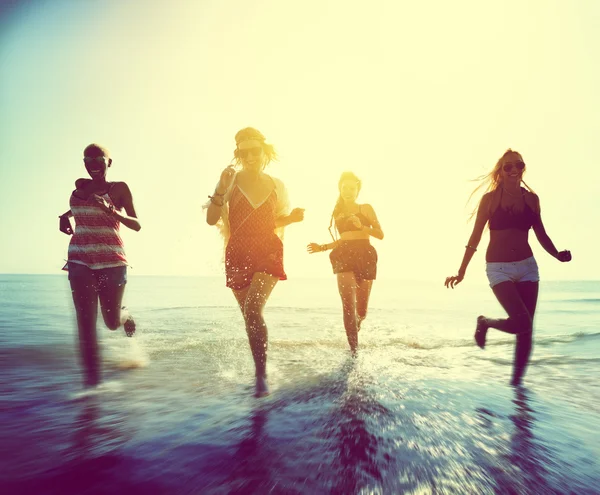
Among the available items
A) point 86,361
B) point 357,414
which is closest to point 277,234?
point 357,414

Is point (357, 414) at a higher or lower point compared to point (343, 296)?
lower

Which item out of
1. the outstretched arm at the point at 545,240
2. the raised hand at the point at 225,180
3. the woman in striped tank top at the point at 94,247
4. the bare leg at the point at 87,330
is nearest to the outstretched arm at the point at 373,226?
the outstretched arm at the point at 545,240

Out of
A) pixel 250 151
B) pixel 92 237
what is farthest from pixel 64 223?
pixel 250 151

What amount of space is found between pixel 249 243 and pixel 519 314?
2.86 meters

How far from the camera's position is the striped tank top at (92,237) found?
406cm

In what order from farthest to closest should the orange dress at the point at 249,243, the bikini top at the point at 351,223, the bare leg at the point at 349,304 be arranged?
the bikini top at the point at 351,223
the bare leg at the point at 349,304
the orange dress at the point at 249,243

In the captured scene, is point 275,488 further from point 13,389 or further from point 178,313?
point 178,313

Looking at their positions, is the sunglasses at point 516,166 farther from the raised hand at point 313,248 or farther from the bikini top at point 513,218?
the raised hand at point 313,248

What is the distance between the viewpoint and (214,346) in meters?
6.93

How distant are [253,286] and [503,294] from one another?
2.64 meters

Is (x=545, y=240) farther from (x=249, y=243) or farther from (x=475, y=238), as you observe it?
(x=249, y=243)

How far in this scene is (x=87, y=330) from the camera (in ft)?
13.3

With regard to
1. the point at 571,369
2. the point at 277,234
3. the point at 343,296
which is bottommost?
the point at 571,369

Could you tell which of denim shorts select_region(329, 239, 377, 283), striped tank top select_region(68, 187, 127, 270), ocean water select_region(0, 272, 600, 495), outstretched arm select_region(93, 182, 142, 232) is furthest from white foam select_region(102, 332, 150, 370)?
denim shorts select_region(329, 239, 377, 283)
